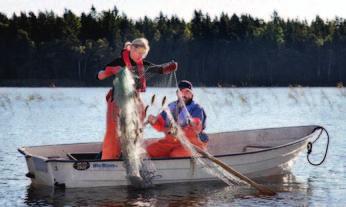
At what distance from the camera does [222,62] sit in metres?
110

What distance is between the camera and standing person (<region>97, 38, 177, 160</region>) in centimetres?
1216

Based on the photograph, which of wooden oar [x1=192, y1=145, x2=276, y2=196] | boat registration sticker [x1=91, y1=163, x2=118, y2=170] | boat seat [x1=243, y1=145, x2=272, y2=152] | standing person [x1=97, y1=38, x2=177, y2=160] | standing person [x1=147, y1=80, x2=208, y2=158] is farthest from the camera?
boat seat [x1=243, y1=145, x2=272, y2=152]

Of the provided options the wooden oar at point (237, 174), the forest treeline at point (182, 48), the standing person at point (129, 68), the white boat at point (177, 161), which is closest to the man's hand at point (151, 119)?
the standing person at point (129, 68)

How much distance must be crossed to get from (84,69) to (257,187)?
89.2m

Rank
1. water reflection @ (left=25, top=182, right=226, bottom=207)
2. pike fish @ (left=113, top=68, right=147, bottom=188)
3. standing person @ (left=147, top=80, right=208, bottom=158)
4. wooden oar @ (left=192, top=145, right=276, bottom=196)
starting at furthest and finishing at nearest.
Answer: standing person @ (left=147, top=80, right=208, bottom=158) < wooden oar @ (left=192, top=145, right=276, bottom=196) < water reflection @ (left=25, top=182, right=226, bottom=207) < pike fish @ (left=113, top=68, right=147, bottom=188)

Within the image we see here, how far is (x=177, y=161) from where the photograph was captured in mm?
12734

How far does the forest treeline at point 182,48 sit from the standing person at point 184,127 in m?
83.6

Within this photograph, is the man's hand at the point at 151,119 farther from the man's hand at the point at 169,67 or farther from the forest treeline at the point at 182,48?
the forest treeline at the point at 182,48

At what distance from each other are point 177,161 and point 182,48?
3839 inches

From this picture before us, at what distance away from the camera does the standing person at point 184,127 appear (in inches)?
509

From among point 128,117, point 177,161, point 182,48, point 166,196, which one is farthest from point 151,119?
point 182,48

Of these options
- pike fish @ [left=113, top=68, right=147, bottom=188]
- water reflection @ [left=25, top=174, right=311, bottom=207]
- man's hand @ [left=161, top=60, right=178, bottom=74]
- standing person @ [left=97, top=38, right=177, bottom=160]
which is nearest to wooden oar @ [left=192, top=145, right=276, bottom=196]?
water reflection @ [left=25, top=174, right=311, bottom=207]

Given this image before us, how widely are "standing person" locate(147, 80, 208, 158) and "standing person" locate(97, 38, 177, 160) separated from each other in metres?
0.73

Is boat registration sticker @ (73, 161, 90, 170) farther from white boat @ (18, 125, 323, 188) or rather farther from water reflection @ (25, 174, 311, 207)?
water reflection @ (25, 174, 311, 207)
